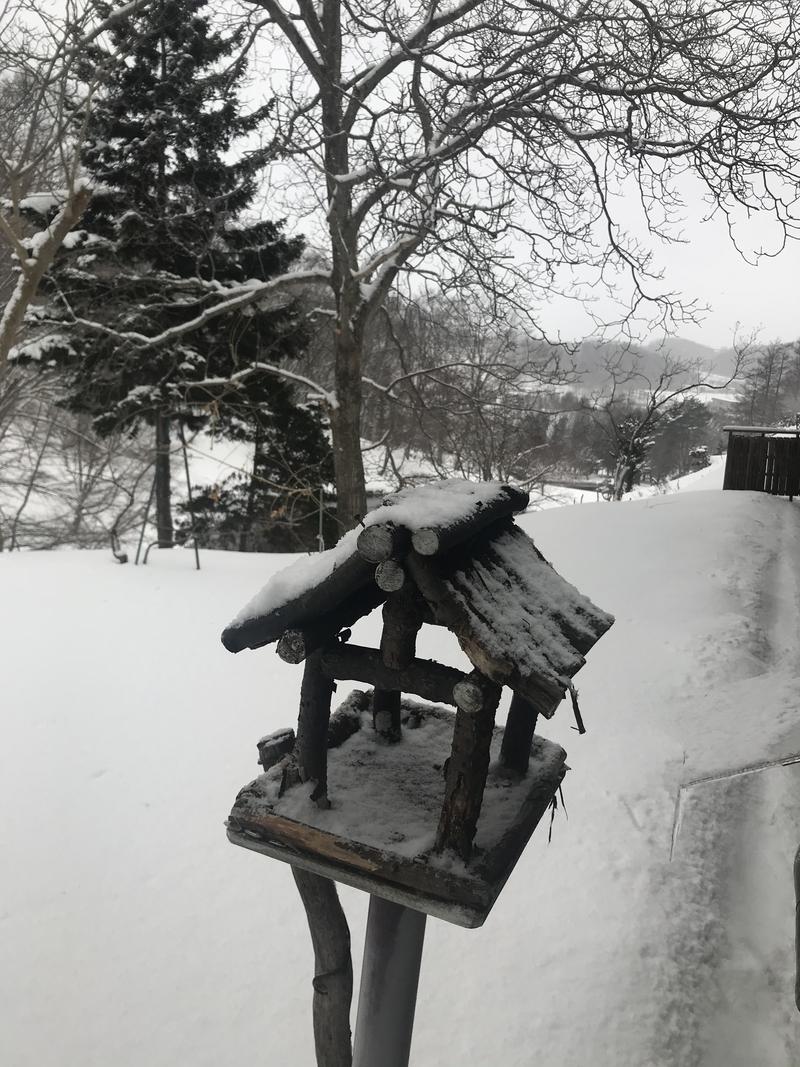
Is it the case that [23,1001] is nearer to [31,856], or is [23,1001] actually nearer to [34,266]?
[31,856]

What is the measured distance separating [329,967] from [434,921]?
163 cm

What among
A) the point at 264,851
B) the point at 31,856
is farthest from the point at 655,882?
the point at 31,856

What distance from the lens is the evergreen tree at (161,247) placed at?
9297mm

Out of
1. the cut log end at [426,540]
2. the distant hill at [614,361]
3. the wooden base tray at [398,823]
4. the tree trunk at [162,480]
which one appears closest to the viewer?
the cut log end at [426,540]

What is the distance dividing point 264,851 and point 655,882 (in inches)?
103

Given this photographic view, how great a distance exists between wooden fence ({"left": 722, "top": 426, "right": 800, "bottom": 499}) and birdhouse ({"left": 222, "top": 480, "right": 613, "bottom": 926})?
36.2 ft

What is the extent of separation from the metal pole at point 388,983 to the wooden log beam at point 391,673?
0.66 meters

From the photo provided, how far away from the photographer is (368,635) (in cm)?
584

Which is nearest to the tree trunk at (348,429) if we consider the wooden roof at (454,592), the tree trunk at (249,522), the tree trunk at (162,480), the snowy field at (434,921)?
the snowy field at (434,921)

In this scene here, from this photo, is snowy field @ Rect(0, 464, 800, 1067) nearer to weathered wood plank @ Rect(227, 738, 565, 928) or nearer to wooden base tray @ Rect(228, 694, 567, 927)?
wooden base tray @ Rect(228, 694, 567, 927)

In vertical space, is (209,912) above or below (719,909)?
below

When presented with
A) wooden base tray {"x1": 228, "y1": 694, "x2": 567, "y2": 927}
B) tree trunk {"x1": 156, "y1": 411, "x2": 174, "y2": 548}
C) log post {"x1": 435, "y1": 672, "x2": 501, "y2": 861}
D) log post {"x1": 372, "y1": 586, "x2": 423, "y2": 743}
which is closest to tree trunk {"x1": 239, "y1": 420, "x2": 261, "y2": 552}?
tree trunk {"x1": 156, "y1": 411, "x2": 174, "y2": 548}

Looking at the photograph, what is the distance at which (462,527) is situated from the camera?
129 cm

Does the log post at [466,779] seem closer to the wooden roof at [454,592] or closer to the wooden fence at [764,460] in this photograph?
the wooden roof at [454,592]
